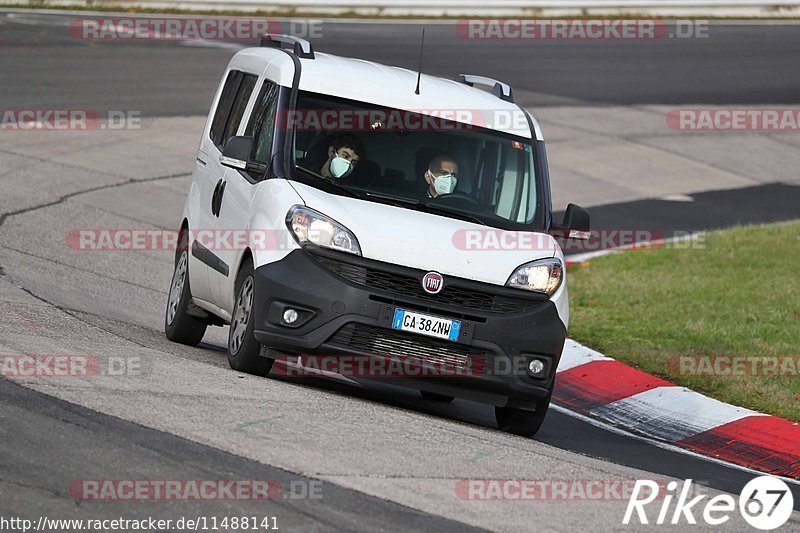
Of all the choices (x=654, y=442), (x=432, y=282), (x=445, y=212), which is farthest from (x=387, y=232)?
(x=654, y=442)

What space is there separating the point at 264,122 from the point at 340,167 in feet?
2.52

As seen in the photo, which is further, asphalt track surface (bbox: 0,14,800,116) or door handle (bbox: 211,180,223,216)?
asphalt track surface (bbox: 0,14,800,116)

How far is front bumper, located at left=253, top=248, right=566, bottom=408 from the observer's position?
328 inches

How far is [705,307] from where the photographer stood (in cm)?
1355

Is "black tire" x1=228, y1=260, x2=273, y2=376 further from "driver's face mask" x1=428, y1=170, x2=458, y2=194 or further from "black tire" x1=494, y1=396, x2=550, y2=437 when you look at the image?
"black tire" x1=494, y1=396, x2=550, y2=437

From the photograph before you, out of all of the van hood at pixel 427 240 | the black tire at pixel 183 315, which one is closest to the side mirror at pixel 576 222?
the van hood at pixel 427 240

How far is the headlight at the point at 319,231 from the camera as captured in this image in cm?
838

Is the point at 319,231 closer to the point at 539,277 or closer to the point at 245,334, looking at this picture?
the point at 245,334

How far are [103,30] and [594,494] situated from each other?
23769 mm

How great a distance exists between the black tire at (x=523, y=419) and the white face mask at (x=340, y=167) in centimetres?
182

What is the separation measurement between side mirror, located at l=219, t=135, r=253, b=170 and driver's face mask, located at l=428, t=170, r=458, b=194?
45.8 inches

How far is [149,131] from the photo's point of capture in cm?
2078

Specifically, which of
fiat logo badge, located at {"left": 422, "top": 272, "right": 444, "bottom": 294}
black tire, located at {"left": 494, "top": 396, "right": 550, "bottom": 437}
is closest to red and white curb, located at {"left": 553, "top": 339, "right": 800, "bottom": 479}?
black tire, located at {"left": 494, "top": 396, "right": 550, "bottom": 437}

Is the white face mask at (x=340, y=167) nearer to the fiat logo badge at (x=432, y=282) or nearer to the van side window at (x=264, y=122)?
the van side window at (x=264, y=122)
